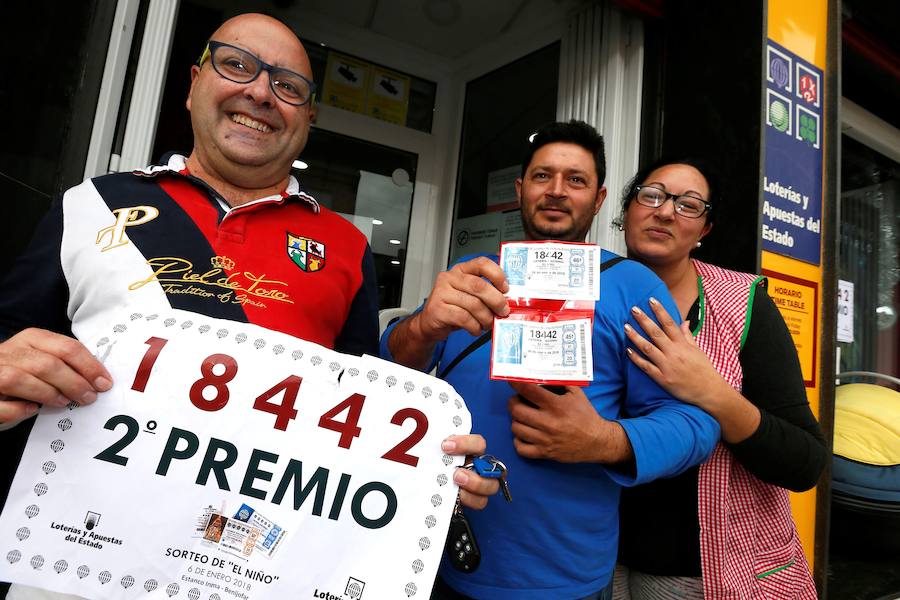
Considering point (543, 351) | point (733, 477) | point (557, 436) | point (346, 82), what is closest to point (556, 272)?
point (543, 351)

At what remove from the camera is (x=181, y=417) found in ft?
2.62

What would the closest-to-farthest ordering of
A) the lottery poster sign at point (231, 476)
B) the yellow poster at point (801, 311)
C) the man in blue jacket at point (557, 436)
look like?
the lottery poster sign at point (231, 476), the man in blue jacket at point (557, 436), the yellow poster at point (801, 311)

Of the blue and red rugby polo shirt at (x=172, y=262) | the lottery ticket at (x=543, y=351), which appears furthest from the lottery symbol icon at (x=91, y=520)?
the lottery ticket at (x=543, y=351)

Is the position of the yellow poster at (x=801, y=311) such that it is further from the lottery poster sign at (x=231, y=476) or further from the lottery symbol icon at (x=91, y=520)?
the lottery symbol icon at (x=91, y=520)

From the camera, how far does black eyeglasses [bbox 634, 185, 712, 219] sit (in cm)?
146

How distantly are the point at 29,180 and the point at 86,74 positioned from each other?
412mm

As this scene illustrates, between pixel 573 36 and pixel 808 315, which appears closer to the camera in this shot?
pixel 808 315

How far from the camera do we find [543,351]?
0.90m

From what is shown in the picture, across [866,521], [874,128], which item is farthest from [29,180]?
[874,128]

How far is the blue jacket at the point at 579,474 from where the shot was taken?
3.37 ft

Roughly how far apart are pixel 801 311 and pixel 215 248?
2454mm

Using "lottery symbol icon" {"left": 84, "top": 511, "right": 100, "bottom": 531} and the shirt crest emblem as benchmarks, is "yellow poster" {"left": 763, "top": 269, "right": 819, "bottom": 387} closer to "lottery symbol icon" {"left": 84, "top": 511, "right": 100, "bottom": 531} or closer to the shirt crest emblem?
the shirt crest emblem

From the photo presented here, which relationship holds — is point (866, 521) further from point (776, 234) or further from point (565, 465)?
point (565, 465)

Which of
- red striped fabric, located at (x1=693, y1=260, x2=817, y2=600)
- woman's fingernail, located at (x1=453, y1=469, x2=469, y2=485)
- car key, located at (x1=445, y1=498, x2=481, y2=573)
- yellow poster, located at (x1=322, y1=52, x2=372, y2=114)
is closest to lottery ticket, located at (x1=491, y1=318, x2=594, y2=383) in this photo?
woman's fingernail, located at (x1=453, y1=469, x2=469, y2=485)
